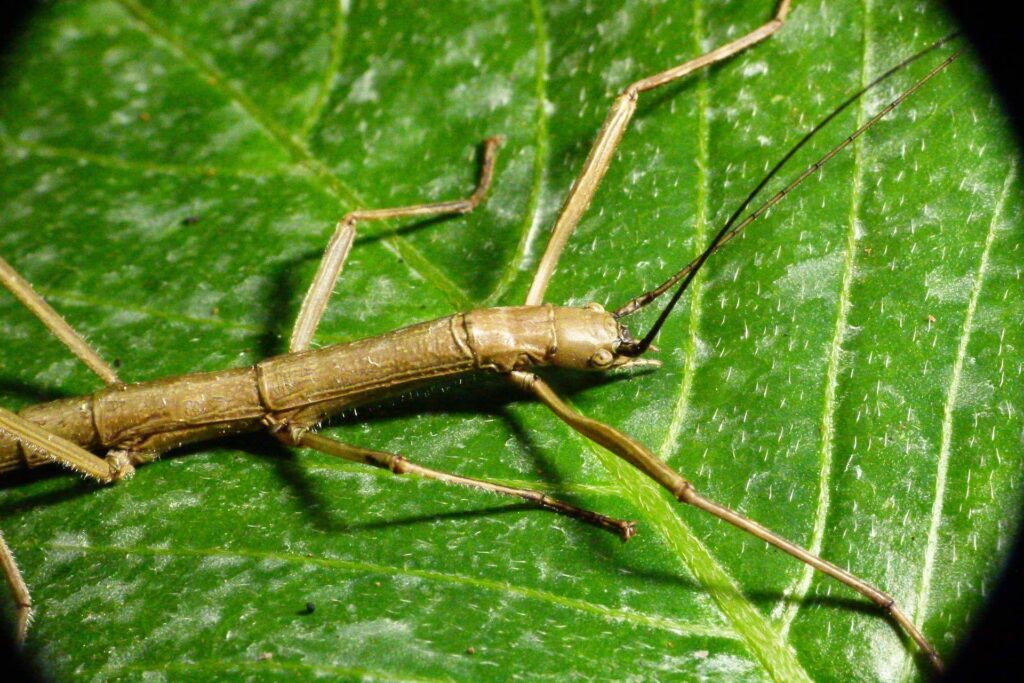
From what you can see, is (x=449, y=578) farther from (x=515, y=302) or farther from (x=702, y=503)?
(x=515, y=302)

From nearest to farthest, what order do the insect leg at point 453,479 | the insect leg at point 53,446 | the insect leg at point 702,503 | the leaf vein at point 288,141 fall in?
the insect leg at point 702,503
the insect leg at point 453,479
the insect leg at point 53,446
the leaf vein at point 288,141

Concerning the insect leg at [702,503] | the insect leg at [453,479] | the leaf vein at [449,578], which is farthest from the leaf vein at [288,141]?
the leaf vein at [449,578]

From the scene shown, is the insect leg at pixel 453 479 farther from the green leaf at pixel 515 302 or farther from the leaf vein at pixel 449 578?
the leaf vein at pixel 449 578

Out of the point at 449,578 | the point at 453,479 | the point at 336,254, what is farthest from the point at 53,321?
the point at 449,578

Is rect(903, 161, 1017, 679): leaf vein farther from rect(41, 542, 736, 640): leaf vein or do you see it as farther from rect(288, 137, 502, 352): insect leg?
rect(288, 137, 502, 352): insect leg

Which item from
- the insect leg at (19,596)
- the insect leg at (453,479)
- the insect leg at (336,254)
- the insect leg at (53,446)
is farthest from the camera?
the insect leg at (336,254)

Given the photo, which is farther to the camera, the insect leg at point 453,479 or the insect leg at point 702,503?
the insect leg at point 453,479

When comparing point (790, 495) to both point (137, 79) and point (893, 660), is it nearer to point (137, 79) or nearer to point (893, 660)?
point (893, 660)

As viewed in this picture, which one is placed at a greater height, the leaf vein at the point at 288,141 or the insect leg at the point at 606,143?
the leaf vein at the point at 288,141
